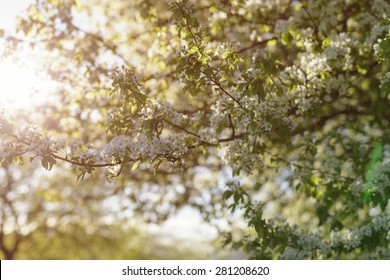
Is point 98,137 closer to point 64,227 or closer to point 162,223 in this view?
point 162,223

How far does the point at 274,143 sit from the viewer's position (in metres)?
10.6

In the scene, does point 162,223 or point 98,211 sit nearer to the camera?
point 162,223

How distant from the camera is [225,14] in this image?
32.6ft

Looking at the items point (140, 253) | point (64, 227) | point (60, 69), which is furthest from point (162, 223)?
point (140, 253)

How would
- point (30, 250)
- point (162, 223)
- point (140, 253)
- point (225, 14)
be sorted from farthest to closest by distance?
point (140, 253), point (30, 250), point (162, 223), point (225, 14)

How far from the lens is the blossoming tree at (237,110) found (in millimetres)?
5387

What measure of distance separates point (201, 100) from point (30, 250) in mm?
23771

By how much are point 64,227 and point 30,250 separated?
3.37 meters

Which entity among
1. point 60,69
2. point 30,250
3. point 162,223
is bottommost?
point 162,223

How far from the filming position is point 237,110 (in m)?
5.96

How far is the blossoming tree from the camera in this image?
5387mm

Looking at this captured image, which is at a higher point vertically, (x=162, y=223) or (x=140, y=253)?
(x=140, y=253)

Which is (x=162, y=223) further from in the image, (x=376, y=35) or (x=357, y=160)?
(x=376, y=35)
